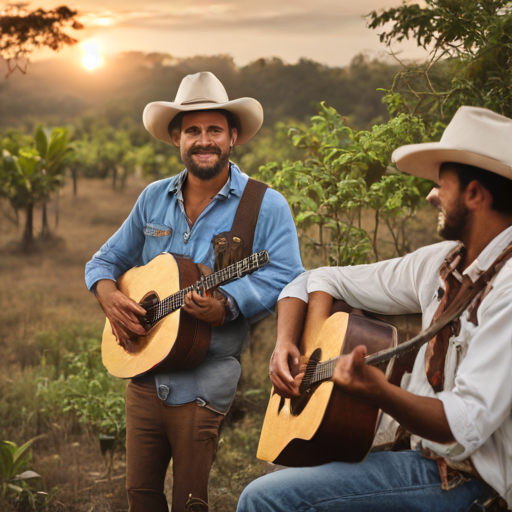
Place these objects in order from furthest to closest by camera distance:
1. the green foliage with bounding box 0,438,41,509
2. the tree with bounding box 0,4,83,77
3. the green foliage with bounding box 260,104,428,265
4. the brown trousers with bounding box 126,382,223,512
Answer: the tree with bounding box 0,4,83,77 < the green foliage with bounding box 0,438,41,509 < the green foliage with bounding box 260,104,428,265 < the brown trousers with bounding box 126,382,223,512

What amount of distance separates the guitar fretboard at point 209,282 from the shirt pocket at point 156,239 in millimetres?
302

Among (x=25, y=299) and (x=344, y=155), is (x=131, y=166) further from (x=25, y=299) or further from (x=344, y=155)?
(x=344, y=155)

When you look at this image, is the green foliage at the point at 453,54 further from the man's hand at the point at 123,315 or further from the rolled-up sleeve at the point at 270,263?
the man's hand at the point at 123,315

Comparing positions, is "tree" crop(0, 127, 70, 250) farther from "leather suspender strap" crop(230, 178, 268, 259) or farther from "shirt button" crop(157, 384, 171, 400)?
"shirt button" crop(157, 384, 171, 400)

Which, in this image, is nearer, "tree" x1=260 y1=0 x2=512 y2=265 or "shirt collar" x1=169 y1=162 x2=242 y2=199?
"shirt collar" x1=169 y1=162 x2=242 y2=199

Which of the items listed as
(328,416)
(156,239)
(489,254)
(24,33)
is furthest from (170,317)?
(24,33)

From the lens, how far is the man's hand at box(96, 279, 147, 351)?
8.95 feet

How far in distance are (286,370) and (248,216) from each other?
798mm

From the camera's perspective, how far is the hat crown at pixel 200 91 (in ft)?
9.16

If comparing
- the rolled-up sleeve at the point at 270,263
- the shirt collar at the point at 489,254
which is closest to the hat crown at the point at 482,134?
the shirt collar at the point at 489,254

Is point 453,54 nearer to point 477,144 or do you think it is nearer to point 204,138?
point 204,138

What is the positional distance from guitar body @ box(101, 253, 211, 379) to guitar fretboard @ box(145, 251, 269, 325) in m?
0.03

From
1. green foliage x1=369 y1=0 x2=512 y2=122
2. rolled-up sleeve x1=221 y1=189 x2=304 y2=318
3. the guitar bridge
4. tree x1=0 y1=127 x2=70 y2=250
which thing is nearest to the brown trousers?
the guitar bridge

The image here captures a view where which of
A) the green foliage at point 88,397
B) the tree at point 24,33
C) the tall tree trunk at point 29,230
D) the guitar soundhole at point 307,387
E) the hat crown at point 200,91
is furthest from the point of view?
the tall tree trunk at point 29,230
